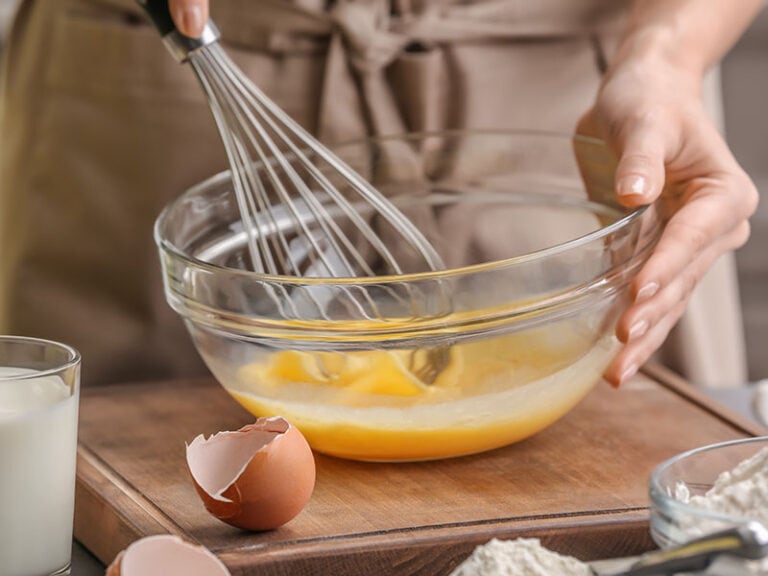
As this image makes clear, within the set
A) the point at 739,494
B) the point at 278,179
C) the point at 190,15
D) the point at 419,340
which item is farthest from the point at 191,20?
the point at 739,494

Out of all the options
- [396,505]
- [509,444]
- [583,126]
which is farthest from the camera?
[583,126]

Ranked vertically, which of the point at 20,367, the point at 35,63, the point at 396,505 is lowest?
the point at 396,505

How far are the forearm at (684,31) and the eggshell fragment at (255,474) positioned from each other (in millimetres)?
528

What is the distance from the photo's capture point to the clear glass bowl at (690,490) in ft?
2.23

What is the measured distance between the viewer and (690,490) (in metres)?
0.77

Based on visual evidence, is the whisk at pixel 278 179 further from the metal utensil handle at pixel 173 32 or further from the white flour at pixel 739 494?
the white flour at pixel 739 494

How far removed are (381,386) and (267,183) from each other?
1.18 feet

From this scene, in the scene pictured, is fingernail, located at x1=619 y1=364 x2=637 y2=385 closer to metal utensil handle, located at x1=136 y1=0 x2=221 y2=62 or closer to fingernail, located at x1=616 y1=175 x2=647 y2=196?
fingernail, located at x1=616 y1=175 x2=647 y2=196

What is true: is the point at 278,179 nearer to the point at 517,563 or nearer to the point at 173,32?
the point at 173,32

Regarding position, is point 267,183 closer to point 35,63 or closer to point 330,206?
point 330,206

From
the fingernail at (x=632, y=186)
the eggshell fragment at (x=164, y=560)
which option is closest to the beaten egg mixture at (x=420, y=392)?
the fingernail at (x=632, y=186)

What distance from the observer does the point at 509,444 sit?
100 centimetres

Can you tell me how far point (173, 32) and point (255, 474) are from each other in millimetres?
348

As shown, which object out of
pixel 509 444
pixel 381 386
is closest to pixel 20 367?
pixel 381 386
